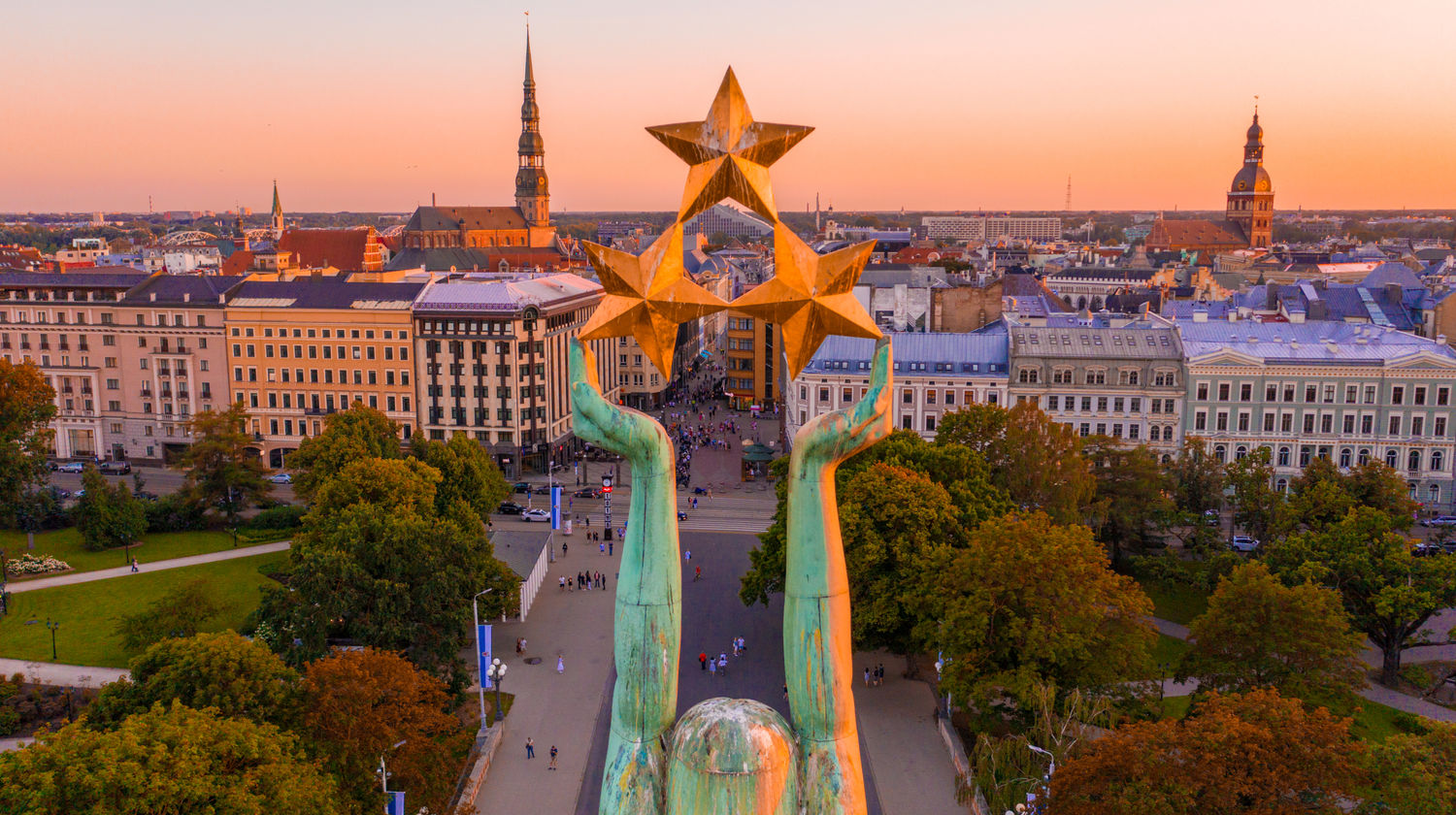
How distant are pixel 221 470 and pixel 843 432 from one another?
71.2 meters

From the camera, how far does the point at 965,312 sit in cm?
10012

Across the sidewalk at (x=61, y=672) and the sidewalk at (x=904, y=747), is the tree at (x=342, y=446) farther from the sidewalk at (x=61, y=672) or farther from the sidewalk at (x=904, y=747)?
the sidewalk at (x=904, y=747)

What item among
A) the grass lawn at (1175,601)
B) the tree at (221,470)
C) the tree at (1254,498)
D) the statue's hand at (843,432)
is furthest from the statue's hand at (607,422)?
the tree at (221,470)

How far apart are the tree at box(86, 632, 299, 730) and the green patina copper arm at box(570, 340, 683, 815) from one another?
2158cm

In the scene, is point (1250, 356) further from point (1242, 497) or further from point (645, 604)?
point (645, 604)

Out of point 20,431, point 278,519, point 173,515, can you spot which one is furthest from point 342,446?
point 20,431

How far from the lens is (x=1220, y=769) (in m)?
30.4

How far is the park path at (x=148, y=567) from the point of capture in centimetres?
6550

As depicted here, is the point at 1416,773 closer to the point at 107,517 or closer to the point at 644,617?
the point at 644,617

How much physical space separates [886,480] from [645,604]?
116 ft

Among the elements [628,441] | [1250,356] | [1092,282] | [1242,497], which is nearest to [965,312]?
[1250,356]

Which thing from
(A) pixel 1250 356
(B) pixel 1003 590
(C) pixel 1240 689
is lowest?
(C) pixel 1240 689

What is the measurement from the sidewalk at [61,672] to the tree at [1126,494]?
5194 centimetres

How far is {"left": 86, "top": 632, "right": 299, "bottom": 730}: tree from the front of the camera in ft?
113
